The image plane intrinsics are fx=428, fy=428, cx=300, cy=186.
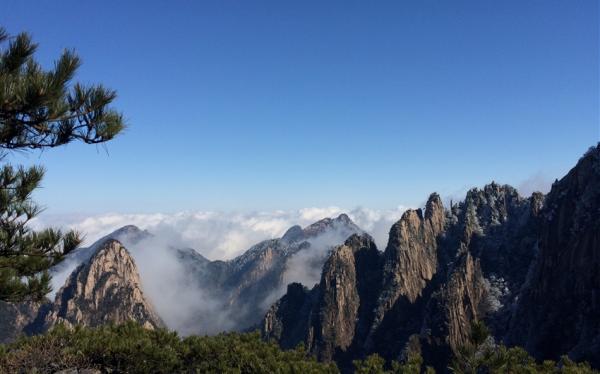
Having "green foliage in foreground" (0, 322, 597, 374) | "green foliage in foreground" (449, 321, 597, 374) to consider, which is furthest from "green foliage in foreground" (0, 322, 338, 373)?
"green foliage in foreground" (449, 321, 597, 374)

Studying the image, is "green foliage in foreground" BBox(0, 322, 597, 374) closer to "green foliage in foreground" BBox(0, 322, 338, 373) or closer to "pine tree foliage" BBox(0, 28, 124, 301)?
"green foliage in foreground" BBox(0, 322, 338, 373)

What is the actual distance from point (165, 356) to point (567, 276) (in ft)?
498

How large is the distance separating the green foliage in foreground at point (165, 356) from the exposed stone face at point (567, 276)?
402 ft

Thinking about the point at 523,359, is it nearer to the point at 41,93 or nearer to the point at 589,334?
the point at 41,93

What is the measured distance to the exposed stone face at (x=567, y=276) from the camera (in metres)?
128

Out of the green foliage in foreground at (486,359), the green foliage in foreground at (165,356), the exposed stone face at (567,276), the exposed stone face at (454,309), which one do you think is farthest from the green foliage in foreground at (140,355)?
the exposed stone face at (454,309)

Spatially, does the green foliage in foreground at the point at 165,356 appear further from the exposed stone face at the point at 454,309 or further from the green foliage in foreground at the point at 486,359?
the exposed stone face at the point at 454,309

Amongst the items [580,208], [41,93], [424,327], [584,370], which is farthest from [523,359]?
[424,327]

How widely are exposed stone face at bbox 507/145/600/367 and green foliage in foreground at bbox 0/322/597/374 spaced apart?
12256 centimetres

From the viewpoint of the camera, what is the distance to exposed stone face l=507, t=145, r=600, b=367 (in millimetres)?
128125

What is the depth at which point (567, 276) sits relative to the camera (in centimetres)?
13912

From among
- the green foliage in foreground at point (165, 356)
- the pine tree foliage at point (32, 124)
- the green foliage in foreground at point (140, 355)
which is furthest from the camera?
the green foliage in foreground at point (140, 355)

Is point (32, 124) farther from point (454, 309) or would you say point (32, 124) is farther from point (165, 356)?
point (454, 309)

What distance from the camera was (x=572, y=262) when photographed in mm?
137750
